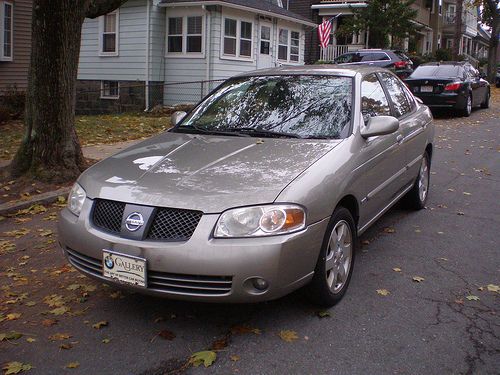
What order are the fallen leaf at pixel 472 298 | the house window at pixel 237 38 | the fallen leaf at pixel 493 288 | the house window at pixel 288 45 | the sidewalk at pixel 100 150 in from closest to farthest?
the fallen leaf at pixel 472 298 < the fallen leaf at pixel 493 288 < the sidewalk at pixel 100 150 < the house window at pixel 237 38 < the house window at pixel 288 45

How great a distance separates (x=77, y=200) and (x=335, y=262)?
185cm

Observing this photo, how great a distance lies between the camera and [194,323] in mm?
3723

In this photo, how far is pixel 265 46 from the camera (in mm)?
21766

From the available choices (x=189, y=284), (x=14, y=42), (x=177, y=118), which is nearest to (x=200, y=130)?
(x=177, y=118)

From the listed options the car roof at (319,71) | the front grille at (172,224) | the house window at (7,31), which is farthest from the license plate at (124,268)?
the house window at (7,31)

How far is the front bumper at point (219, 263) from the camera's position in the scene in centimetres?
326

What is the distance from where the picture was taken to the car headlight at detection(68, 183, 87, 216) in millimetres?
3874

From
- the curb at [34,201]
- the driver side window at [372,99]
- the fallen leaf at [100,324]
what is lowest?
the fallen leaf at [100,324]

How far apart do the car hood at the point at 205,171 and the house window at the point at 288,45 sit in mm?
18927

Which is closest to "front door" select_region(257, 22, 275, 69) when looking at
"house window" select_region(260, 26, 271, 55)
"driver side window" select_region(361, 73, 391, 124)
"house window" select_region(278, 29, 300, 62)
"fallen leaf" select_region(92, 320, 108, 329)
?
"house window" select_region(260, 26, 271, 55)

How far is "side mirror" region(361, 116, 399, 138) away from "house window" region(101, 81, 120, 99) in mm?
17663

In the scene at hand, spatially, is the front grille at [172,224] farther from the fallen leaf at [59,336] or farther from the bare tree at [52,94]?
the bare tree at [52,94]

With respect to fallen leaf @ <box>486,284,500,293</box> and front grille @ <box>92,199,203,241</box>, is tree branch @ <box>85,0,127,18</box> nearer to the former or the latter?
front grille @ <box>92,199,203,241</box>

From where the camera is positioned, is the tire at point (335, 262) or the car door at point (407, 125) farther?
the car door at point (407, 125)
